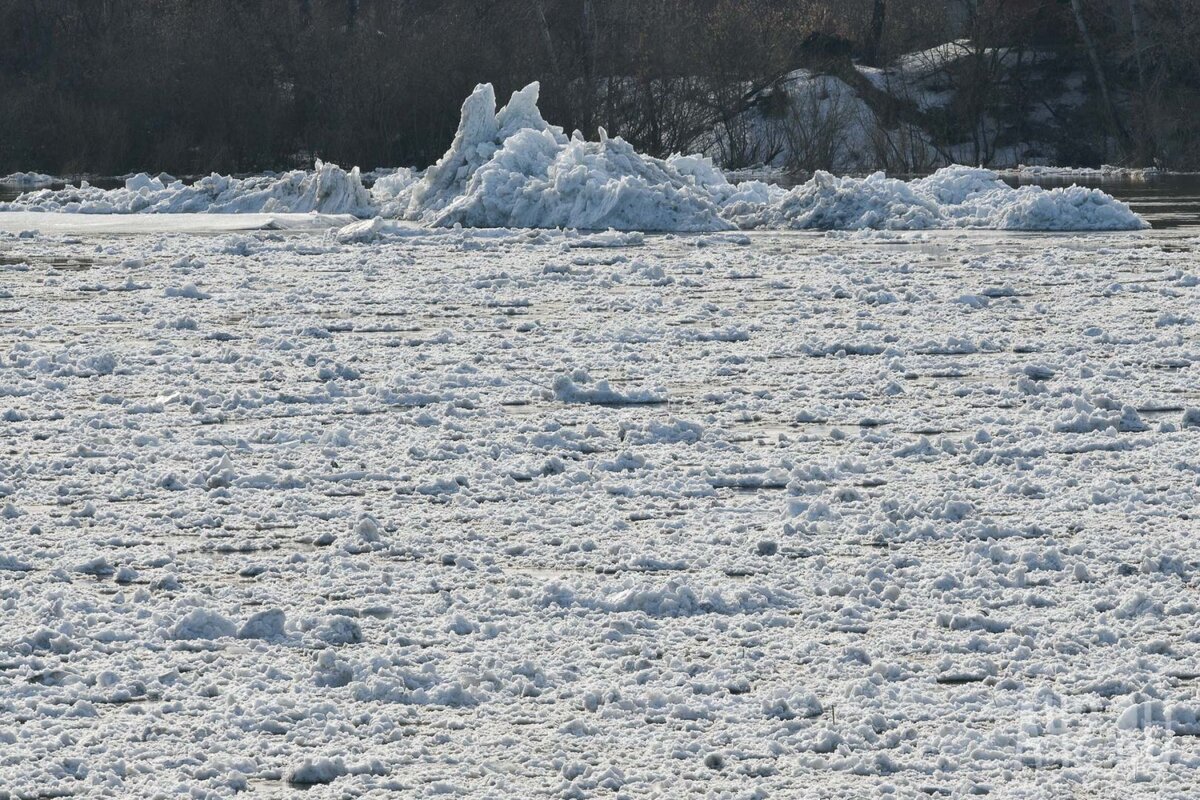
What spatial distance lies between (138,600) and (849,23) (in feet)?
140

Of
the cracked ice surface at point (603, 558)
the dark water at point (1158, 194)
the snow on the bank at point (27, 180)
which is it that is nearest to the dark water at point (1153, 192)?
the dark water at point (1158, 194)

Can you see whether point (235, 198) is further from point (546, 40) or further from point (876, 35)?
point (876, 35)

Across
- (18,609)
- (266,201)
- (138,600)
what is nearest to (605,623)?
(138,600)

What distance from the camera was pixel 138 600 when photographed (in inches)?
167

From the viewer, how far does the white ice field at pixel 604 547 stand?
3.34m

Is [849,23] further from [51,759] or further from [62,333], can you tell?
[51,759]

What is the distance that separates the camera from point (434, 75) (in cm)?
3625

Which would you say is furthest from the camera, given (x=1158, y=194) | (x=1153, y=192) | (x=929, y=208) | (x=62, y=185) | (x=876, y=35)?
(x=876, y=35)

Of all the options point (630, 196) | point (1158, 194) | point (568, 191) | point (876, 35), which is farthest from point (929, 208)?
point (876, 35)

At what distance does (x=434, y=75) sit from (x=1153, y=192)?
16808 mm

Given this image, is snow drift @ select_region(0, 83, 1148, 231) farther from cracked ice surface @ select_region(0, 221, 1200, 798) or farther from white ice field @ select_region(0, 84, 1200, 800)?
cracked ice surface @ select_region(0, 221, 1200, 798)

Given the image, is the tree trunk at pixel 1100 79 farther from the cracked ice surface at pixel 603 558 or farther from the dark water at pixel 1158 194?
the cracked ice surface at pixel 603 558

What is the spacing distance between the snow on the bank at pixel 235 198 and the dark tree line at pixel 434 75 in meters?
13.8

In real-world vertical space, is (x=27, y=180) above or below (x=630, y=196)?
above
